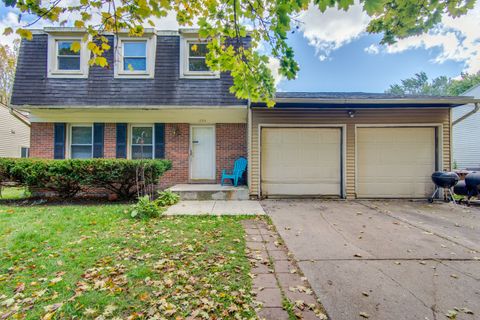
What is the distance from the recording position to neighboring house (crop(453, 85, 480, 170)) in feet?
44.2

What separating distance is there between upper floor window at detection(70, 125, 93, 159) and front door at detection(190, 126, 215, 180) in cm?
354

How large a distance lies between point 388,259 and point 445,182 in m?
5.18

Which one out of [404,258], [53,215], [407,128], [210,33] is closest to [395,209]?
[407,128]

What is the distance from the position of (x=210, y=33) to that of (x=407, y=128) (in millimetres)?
6833

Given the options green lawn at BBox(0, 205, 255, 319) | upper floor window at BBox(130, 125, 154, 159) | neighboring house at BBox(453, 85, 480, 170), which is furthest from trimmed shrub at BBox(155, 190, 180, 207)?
neighboring house at BBox(453, 85, 480, 170)

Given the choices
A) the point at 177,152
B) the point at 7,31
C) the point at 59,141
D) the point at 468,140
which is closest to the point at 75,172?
the point at 59,141

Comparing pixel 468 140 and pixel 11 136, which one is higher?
pixel 11 136

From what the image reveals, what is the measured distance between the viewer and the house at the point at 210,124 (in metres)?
7.21

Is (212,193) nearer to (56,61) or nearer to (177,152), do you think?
(177,152)

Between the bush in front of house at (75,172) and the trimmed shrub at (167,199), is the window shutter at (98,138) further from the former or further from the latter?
the trimmed shrub at (167,199)

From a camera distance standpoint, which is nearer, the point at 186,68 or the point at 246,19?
the point at 246,19

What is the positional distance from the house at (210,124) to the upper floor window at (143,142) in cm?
4

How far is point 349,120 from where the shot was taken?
23.9 ft

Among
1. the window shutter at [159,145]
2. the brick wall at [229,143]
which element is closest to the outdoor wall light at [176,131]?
the window shutter at [159,145]
